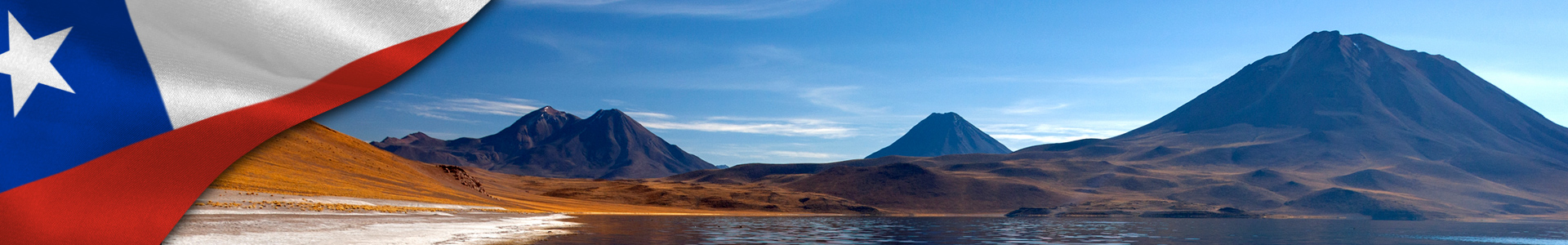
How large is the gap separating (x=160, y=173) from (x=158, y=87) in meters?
0.66

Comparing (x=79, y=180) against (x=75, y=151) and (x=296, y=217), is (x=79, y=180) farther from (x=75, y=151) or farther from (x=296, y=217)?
(x=296, y=217)

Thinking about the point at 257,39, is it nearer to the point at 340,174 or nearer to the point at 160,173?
the point at 160,173

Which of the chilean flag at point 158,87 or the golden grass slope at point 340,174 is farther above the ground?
the golden grass slope at point 340,174

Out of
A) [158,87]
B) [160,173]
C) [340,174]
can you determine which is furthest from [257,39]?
[340,174]

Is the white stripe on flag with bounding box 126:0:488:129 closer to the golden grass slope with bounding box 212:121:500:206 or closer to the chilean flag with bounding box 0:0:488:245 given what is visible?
the chilean flag with bounding box 0:0:488:245

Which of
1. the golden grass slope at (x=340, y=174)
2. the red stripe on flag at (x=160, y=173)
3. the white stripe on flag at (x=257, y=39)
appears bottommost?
the red stripe on flag at (x=160, y=173)

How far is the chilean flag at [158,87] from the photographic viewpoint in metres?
5.43

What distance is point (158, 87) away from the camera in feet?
18.7

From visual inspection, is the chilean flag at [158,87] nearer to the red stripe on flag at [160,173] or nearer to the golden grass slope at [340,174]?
the red stripe on flag at [160,173]

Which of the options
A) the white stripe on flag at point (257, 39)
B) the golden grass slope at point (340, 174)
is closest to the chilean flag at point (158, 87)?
the white stripe on flag at point (257, 39)

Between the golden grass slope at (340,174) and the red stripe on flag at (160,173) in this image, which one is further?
the golden grass slope at (340,174)

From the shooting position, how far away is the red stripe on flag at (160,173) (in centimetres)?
546

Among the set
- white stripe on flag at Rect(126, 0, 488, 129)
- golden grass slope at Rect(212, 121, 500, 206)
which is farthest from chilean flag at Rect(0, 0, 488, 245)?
golden grass slope at Rect(212, 121, 500, 206)

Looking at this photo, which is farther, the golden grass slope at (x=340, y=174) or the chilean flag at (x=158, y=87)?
the golden grass slope at (x=340, y=174)
